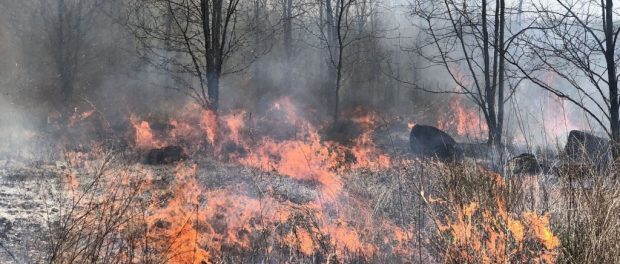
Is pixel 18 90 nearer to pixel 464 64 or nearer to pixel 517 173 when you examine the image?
pixel 517 173

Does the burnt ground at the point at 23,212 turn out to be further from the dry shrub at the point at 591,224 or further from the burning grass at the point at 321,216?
the dry shrub at the point at 591,224

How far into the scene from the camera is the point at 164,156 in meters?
7.77

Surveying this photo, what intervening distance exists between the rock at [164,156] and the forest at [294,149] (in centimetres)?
4

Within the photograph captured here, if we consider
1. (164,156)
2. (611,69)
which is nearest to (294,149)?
(164,156)

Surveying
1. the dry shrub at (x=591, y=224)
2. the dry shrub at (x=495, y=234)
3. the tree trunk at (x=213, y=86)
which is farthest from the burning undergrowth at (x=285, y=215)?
the tree trunk at (x=213, y=86)

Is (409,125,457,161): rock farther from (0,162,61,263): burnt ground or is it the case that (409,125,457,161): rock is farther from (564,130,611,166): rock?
(0,162,61,263): burnt ground

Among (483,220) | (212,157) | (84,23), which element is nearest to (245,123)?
(212,157)

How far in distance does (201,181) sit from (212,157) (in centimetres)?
254

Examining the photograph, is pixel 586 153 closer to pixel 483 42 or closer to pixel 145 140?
pixel 483 42

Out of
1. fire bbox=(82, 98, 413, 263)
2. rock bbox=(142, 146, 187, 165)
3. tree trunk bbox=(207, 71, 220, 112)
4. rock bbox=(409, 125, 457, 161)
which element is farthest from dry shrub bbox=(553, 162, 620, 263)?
rock bbox=(142, 146, 187, 165)

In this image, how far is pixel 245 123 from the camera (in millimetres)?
13898

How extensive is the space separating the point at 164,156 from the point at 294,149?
238 centimetres

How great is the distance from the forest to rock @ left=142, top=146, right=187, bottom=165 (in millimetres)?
41

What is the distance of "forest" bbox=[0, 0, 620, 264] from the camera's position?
2.89 metres
